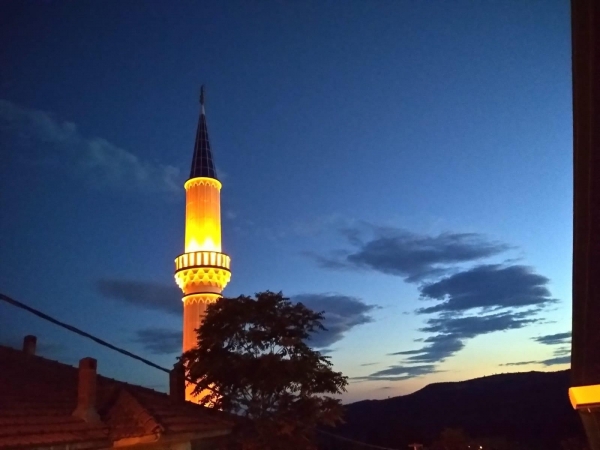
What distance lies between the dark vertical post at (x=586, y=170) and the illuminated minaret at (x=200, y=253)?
1889 cm

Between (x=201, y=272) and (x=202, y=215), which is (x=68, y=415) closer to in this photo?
(x=201, y=272)

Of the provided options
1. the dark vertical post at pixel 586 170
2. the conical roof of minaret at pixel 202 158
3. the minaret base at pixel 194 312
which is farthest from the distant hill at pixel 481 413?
the dark vertical post at pixel 586 170

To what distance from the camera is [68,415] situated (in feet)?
32.3

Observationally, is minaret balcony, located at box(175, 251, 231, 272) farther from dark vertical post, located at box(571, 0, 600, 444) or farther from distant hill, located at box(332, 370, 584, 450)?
distant hill, located at box(332, 370, 584, 450)

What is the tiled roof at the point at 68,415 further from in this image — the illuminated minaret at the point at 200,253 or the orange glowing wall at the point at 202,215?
the orange glowing wall at the point at 202,215

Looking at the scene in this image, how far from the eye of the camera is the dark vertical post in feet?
8.64

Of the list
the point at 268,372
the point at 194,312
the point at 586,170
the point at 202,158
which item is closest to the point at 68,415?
the point at 268,372

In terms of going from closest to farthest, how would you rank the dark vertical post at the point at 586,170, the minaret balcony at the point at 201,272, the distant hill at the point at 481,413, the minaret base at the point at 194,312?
1. the dark vertical post at the point at 586,170
2. the minaret base at the point at 194,312
3. the minaret balcony at the point at 201,272
4. the distant hill at the point at 481,413

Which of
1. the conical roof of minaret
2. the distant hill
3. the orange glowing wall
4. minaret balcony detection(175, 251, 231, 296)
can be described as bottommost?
the distant hill

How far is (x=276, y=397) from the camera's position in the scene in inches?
572

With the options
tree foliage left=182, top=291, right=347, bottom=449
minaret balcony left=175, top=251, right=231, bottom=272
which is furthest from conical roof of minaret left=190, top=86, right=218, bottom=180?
tree foliage left=182, top=291, right=347, bottom=449

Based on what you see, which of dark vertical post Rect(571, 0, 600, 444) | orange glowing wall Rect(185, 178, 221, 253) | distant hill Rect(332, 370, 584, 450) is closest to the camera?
dark vertical post Rect(571, 0, 600, 444)

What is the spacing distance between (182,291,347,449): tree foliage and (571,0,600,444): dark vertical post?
27.9 feet

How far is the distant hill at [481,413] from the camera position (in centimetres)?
4250
